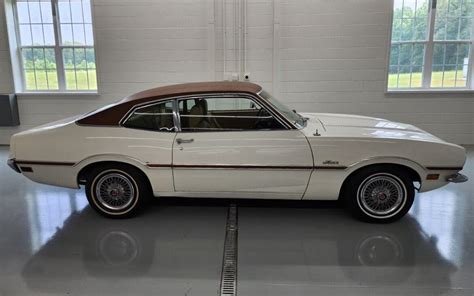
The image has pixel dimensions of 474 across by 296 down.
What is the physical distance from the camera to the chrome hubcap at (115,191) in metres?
4.00

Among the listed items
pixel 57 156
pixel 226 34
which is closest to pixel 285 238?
pixel 57 156

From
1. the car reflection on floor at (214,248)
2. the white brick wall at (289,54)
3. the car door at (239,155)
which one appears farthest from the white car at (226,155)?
the white brick wall at (289,54)

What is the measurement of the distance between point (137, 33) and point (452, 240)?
20.2 feet

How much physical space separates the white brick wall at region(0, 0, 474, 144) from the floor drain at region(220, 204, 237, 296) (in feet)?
12.8

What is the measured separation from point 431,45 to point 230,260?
245 inches

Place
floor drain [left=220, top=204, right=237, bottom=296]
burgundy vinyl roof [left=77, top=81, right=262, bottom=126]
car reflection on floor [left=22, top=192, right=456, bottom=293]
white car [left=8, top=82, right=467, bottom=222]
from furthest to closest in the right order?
burgundy vinyl roof [left=77, top=81, right=262, bottom=126]
white car [left=8, top=82, right=467, bottom=222]
car reflection on floor [left=22, top=192, right=456, bottom=293]
floor drain [left=220, top=204, right=237, bottom=296]

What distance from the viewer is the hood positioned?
12.5 ft

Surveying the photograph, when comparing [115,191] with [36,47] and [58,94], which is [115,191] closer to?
[58,94]

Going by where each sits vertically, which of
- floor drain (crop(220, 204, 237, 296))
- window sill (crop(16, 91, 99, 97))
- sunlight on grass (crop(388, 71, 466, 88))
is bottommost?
floor drain (crop(220, 204, 237, 296))

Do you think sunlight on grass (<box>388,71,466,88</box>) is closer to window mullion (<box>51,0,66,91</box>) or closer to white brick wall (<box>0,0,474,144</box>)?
white brick wall (<box>0,0,474,144</box>)

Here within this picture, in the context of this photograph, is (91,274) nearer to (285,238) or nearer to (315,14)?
(285,238)

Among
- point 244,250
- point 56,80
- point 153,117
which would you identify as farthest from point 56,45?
point 244,250

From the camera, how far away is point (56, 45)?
7637 millimetres

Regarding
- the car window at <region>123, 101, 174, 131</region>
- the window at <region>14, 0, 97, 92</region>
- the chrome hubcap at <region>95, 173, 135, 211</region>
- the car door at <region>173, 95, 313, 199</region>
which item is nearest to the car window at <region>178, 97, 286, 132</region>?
the car door at <region>173, 95, 313, 199</region>
